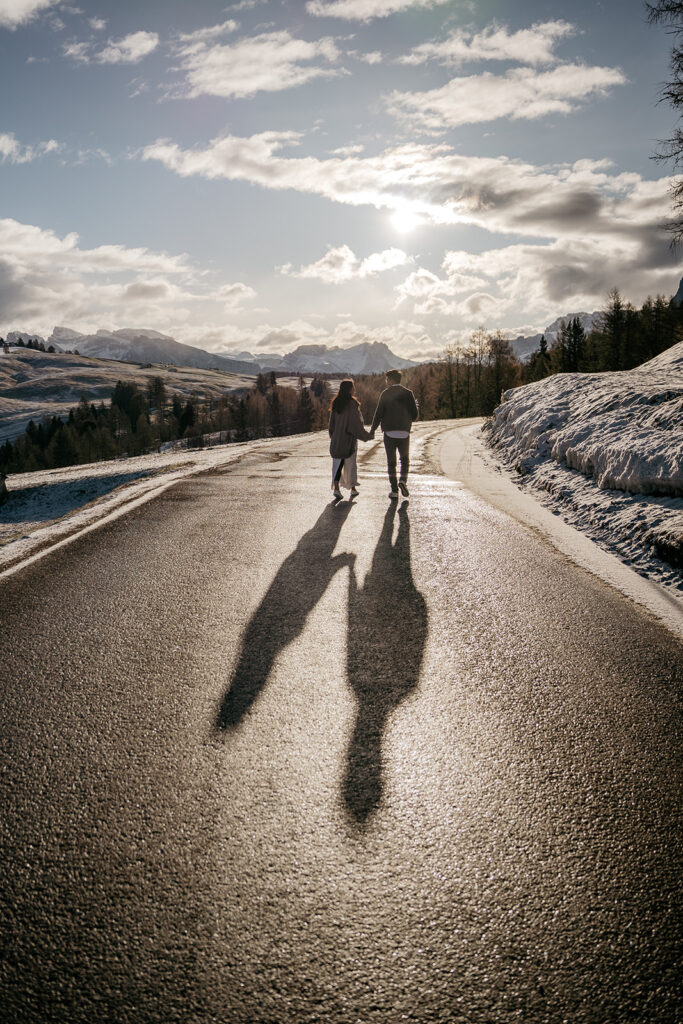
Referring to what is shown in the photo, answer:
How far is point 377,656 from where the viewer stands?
3.93 meters

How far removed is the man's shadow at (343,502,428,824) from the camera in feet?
8.72

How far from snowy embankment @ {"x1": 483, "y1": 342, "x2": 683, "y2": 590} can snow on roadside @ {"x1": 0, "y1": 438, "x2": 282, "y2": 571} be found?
719cm

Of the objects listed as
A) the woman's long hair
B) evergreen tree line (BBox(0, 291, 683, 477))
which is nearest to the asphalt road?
the woman's long hair

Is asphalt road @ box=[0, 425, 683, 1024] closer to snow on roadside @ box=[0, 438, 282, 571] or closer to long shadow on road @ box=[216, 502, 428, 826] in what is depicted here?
long shadow on road @ box=[216, 502, 428, 826]

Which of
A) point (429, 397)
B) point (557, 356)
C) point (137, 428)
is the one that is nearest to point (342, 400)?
point (557, 356)

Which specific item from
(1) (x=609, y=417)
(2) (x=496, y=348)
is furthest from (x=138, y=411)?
(1) (x=609, y=417)

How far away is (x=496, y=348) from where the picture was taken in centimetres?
7169

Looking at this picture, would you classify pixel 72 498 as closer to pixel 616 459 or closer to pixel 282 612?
pixel 282 612

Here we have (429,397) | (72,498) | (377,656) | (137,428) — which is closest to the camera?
(377,656)

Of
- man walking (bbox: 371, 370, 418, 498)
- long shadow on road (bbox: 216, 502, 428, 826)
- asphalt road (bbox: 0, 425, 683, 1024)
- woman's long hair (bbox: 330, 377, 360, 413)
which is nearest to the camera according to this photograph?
asphalt road (bbox: 0, 425, 683, 1024)

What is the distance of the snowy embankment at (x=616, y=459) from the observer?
22.1ft

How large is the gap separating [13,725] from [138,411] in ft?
472

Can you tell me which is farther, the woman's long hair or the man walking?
the man walking

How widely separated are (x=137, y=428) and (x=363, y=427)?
108880mm
